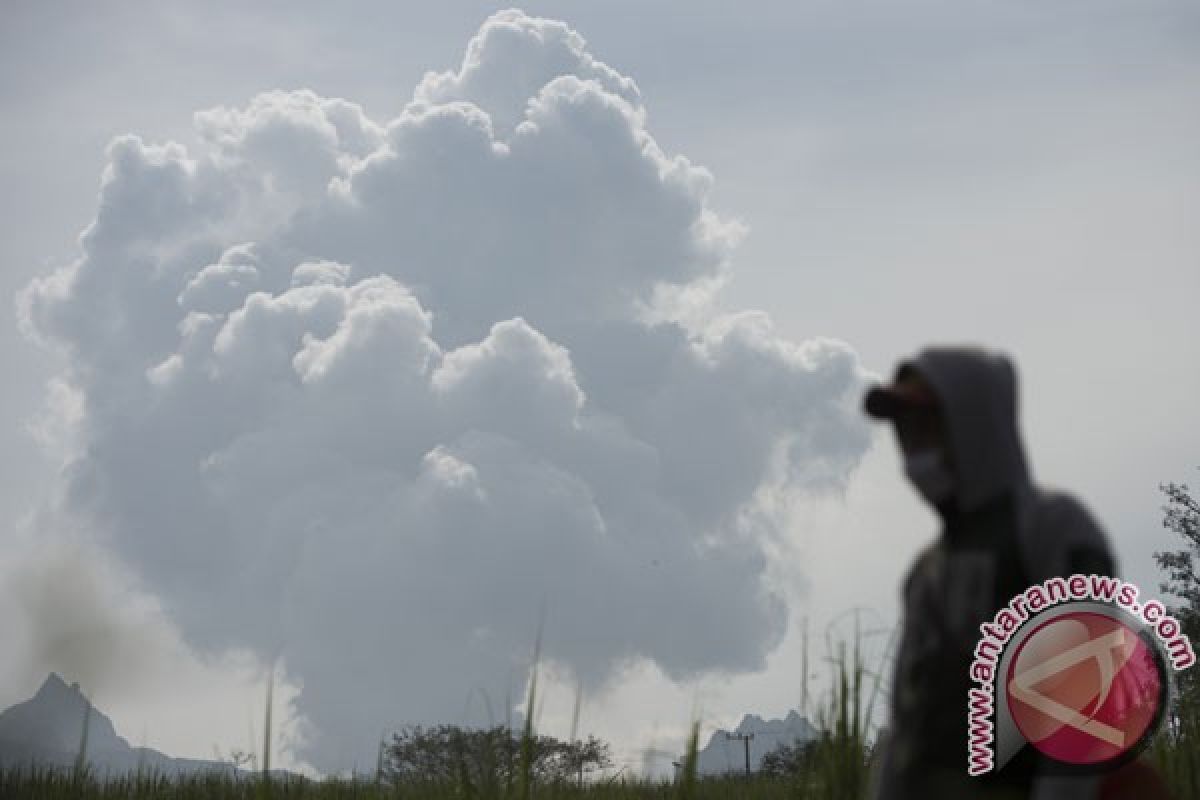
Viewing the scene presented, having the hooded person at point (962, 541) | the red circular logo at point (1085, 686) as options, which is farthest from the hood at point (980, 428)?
the red circular logo at point (1085, 686)

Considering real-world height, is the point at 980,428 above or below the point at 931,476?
above

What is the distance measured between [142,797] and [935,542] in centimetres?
1179

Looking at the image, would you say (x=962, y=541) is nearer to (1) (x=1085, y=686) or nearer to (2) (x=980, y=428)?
(2) (x=980, y=428)

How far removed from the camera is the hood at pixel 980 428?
11.5ft

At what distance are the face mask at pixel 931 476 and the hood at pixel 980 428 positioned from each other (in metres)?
0.04

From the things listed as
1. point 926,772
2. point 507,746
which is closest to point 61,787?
point 507,746

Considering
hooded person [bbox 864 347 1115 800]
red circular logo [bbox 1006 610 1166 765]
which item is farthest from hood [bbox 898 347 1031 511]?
red circular logo [bbox 1006 610 1166 765]

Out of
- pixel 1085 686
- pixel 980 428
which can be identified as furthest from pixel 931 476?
pixel 1085 686

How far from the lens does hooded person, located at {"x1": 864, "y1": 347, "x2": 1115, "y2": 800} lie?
3.44 meters

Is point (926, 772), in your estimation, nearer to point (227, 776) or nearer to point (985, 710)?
point (985, 710)

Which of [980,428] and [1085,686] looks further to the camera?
[1085,686]

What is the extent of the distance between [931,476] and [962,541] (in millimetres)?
194

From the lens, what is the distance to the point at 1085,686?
144 inches

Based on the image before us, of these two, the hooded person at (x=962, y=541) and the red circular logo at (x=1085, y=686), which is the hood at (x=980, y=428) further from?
the red circular logo at (x=1085, y=686)
